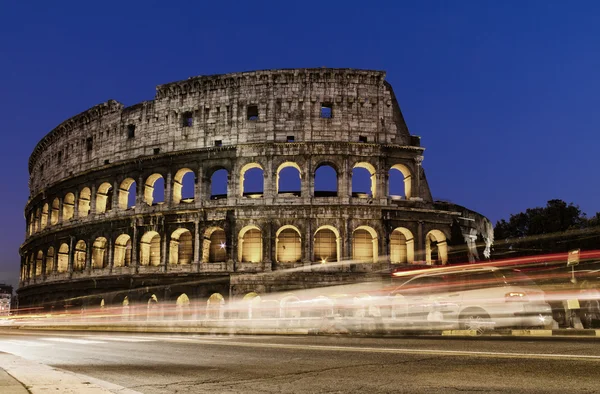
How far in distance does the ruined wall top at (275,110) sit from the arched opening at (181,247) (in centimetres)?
500

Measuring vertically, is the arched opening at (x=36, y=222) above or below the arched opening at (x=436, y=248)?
above

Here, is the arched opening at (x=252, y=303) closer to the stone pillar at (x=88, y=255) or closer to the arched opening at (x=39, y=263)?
the stone pillar at (x=88, y=255)

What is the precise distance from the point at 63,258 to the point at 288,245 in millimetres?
18597

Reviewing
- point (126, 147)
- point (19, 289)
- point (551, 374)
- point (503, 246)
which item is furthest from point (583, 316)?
point (19, 289)

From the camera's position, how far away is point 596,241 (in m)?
30.5

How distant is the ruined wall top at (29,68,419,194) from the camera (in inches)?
1315

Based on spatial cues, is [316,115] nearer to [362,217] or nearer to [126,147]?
[362,217]

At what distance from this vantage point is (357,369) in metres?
7.58

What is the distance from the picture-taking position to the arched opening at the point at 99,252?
127 ft

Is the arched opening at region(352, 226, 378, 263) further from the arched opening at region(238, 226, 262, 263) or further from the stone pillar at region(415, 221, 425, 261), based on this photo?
the arched opening at region(238, 226, 262, 263)

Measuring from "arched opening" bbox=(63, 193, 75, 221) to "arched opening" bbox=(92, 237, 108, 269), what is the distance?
16.2 ft

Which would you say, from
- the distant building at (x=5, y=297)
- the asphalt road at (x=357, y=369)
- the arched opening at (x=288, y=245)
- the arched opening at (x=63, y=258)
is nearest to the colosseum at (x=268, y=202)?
the arched opening at (x=288, y=245)

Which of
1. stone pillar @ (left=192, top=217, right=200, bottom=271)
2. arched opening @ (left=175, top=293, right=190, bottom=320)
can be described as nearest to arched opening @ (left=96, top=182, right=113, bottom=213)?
stone pillar @ (left=192, top=217, right=200, bottom=271)

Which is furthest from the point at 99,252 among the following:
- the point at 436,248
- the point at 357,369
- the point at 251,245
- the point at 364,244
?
the point at 357,369
